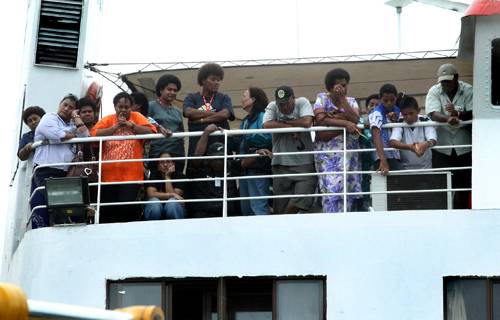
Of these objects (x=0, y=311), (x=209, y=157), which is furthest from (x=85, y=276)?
(x=0, y=311)

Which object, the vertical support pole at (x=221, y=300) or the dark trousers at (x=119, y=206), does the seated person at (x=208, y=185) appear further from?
the vertical support pole at (x=221, y=300)

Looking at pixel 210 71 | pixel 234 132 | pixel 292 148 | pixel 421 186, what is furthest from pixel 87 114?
pixel 421 186

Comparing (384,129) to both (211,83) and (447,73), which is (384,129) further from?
A: (211,83)

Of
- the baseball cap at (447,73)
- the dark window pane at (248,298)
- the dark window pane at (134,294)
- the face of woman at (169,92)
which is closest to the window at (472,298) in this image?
the dark window pane at (248,298)

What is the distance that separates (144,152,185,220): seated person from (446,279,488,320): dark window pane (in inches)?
112

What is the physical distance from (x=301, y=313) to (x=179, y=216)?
1.68 metres

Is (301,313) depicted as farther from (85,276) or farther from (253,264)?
(85,276)

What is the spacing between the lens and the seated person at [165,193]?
1200 cm

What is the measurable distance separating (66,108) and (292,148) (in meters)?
2.55

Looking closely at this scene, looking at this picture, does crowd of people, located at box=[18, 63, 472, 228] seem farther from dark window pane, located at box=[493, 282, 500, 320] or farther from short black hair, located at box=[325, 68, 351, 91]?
dark window pane, located at box=[493, 282, 500, 320]

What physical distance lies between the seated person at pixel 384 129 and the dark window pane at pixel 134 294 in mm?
2508

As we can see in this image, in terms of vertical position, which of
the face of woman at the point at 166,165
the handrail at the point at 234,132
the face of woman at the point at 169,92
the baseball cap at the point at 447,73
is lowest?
the face of woman at the point at 166,165

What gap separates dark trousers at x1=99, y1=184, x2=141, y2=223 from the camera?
1217 centimetres

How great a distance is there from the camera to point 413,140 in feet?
38.5
